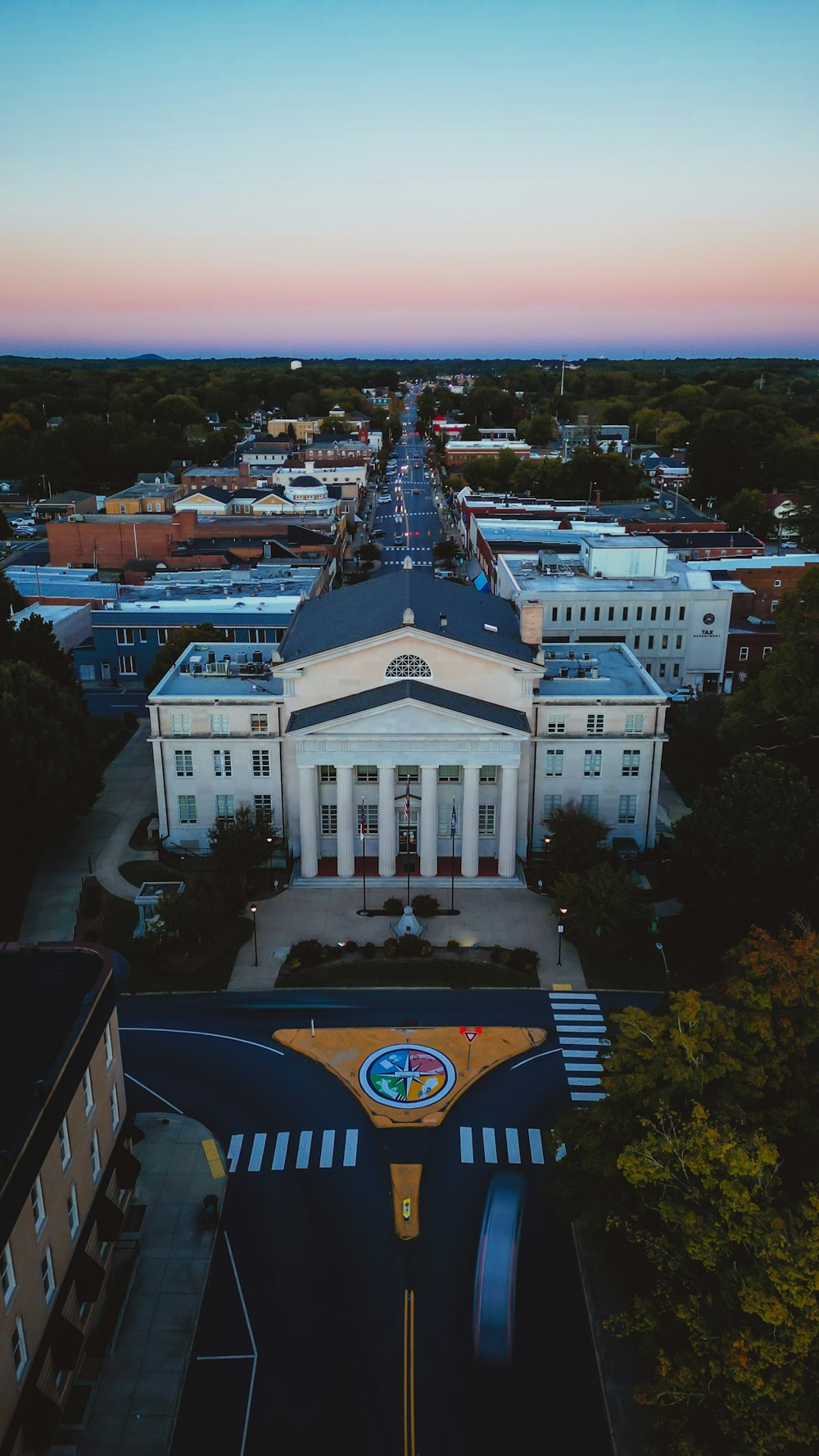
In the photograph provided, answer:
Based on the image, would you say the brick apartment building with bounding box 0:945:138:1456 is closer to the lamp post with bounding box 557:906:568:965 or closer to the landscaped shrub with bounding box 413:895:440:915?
the landscaped shrub with bounding box 413:895:440:915

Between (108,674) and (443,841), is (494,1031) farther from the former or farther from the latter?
(108,674)

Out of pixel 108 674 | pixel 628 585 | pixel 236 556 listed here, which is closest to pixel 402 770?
pixel 628 585

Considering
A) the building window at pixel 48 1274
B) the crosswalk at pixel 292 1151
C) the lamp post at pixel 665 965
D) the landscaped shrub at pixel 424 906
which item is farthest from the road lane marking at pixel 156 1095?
the lamp post at pixel 665 965

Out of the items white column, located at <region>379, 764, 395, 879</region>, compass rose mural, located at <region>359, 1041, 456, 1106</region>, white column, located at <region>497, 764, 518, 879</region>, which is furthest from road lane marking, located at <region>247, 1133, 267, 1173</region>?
white column, located at <region>497, 764, 518, 879</region>

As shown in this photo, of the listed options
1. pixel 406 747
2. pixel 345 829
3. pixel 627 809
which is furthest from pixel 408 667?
pixel 627 809

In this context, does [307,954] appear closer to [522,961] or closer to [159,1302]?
[522,961]
